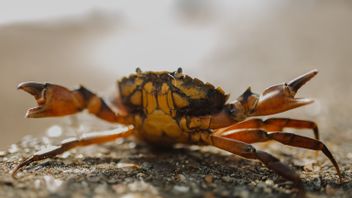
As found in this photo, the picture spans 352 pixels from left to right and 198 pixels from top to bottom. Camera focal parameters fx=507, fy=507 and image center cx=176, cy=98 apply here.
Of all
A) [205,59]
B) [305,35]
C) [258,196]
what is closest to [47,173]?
[258,196]

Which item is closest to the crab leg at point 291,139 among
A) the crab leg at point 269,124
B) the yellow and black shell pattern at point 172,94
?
the crab leg at point 269,124

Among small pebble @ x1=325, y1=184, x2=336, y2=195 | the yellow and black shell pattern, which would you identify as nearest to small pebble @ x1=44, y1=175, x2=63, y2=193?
the yellow and black shell pattern

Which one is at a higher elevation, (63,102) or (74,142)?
(63,102)

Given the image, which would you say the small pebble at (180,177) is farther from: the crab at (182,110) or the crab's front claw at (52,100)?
the crab's front claw at (52,100)

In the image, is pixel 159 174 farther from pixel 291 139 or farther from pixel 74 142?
pixel 291 139

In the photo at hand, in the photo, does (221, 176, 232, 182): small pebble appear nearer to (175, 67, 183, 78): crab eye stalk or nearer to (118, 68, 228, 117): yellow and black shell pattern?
(118, 68, 228, 117): yellow and black shell pattern

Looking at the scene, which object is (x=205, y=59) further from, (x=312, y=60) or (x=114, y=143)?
(x=114, y=143)

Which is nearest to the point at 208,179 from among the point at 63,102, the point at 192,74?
the point at 63,102
